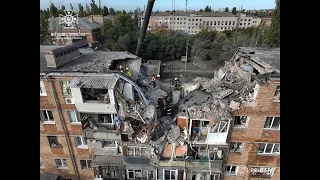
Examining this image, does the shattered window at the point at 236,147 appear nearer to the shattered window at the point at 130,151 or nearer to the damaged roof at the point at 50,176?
the shattered window at the point at 130,151

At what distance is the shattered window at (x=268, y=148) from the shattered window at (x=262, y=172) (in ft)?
5.47

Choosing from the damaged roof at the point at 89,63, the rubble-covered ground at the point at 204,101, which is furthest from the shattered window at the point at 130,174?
the damaged roof at the point at 89,63

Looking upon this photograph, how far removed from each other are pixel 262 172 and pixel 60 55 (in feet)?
57.6

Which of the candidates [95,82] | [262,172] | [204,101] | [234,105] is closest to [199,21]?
[204,101]

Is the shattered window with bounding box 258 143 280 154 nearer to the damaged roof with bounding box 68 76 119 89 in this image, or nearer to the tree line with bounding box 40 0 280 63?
the damaged roof with bounding box 68 76 119 89

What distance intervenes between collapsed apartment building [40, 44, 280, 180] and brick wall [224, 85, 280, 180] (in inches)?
18.5

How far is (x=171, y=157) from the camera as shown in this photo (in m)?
13.9

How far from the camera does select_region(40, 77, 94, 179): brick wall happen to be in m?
13.2

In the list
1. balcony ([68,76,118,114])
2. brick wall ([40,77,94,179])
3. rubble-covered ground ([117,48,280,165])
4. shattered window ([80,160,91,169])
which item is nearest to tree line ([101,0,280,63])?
rubble-covered ground ([117,48,280,165])

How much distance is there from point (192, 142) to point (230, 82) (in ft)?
18.1

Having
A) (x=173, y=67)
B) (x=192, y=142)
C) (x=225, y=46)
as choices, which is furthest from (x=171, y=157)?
(x=225, y=46)

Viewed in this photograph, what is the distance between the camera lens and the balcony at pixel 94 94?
1159cm

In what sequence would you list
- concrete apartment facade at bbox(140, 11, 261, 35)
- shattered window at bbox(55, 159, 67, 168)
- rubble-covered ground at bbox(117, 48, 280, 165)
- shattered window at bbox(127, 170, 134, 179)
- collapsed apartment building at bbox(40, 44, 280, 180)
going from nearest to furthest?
collapsed apartment building at bbox(40, 44, 280, 180) < rubble-covered ground at bbox(117, 48, 280, 165) < shattered window at bbox(127, 170, 134, 179) < shattered window at bbox(55, 159, 67, 168) < concrete apartment facade at bbox(140, 11, 261, 35)
